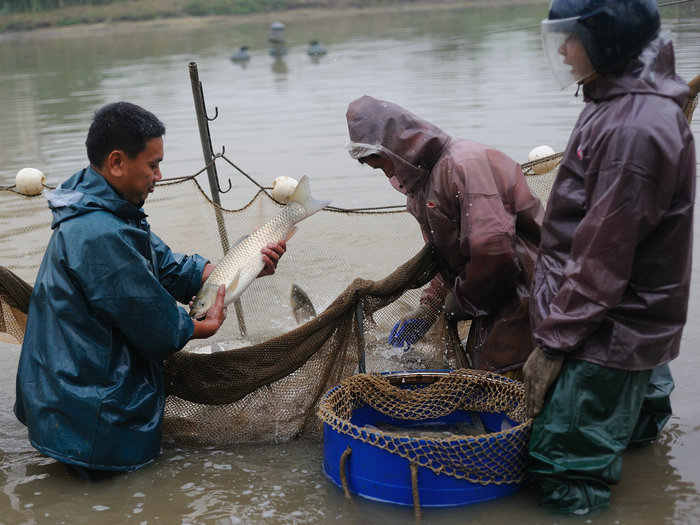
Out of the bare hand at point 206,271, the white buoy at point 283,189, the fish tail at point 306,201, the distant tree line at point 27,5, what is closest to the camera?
the fish tail at point 306,201

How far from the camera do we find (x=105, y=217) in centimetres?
387

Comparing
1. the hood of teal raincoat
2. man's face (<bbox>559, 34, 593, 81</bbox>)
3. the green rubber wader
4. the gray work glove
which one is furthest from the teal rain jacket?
man's face (<bbox>559, 34, 593, 81</bbox>)

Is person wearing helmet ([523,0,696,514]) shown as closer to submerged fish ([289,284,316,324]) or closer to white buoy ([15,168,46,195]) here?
submerged fish ([289,284,316,324])

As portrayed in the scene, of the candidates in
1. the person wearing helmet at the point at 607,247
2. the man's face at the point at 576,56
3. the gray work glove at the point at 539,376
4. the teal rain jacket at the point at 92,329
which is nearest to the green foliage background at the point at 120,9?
the teal rain jacket at the point at 92,329

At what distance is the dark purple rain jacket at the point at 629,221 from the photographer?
3088 millimetres

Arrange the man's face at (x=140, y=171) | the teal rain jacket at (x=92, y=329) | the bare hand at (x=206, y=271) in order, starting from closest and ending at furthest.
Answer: the teal rain jacket at (x=92, y=329), the man's face at (x=140, y=171), the bare hand at (x=206, y=271)

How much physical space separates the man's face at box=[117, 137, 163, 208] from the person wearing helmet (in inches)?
75.2

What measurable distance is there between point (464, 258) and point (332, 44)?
104 ft

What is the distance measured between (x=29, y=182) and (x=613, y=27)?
13.2 ft

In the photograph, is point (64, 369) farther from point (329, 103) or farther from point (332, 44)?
point (332, 44)

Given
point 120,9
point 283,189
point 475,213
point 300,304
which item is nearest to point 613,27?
point 475,213

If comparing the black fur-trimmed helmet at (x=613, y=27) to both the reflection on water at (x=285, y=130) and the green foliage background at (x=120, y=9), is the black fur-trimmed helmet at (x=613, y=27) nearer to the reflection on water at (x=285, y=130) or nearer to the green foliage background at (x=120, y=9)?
the reflection on water at (x=285, y=130)

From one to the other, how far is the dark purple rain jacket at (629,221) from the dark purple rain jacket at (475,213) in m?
0.69

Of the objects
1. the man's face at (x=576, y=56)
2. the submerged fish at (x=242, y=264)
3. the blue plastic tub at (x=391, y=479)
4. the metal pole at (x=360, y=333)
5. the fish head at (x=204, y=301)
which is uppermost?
the man's face at (x=576, y=56)
